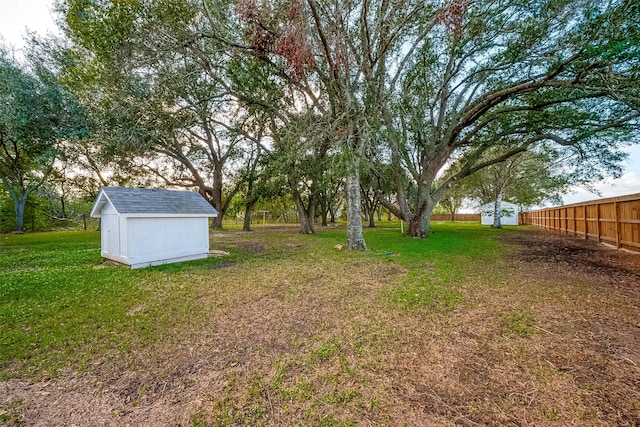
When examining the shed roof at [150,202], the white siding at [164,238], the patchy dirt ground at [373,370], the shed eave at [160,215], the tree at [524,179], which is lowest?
the patchy dirt ground at [373,370]

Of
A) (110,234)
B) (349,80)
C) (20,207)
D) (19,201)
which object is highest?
(349,80)

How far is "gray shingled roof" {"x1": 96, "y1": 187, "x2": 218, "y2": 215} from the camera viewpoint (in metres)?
7.03

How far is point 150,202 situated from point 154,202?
108 millimetres

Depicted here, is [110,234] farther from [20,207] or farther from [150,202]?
[20,207]

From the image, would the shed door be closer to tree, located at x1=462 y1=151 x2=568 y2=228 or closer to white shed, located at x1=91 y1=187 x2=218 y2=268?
white shed, located at x1=91 y1=187 x2=218 y2=268

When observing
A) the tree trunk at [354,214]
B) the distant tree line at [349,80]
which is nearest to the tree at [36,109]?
the distant tree line at [349,80]

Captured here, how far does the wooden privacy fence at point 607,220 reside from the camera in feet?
22.6

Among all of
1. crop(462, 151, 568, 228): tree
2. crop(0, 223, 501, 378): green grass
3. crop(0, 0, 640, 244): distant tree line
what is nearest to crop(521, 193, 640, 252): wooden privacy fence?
crop(0, 0, 640, 244): distant tree line

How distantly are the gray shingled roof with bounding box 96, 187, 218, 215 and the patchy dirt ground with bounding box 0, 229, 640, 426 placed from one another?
487 centimetres

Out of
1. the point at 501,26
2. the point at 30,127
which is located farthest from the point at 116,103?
the point at 501,26

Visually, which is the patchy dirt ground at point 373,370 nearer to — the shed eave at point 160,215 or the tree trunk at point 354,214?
the shed eave at point 160,215

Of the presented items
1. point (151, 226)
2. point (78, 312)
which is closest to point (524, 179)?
point (151, 226)

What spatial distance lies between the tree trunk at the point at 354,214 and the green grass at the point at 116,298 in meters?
0.88

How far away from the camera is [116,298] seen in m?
4.44
